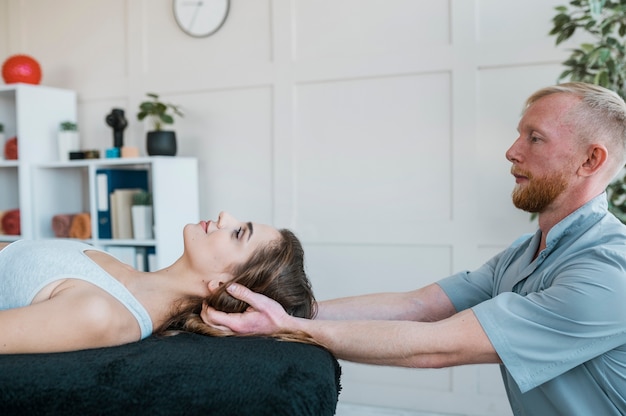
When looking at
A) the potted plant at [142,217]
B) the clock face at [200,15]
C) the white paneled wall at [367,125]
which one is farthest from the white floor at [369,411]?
the clock face at [200,15]

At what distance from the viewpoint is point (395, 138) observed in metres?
3.10

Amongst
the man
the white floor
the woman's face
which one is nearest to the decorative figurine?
the white floor

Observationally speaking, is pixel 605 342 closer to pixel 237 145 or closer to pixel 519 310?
pixel 519 310

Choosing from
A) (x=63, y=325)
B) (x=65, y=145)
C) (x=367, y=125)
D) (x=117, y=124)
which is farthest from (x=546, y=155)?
(x=65, y=145)

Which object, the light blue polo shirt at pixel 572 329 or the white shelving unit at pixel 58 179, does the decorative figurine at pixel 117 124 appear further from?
the light blue polo shirt at pixel 572 329

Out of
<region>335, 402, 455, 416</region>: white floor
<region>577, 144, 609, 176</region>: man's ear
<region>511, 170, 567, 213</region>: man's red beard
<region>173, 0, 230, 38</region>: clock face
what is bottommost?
<region>335, 402, 455, 416</region>: white floor

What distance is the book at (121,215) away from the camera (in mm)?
3314

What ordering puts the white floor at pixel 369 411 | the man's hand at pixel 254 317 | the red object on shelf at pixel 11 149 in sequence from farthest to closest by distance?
the red object on shelf at pixel 11 149 → the white floor at pixel 369 411 → the man's hand at pixel 254 317

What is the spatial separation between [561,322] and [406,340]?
0.97 ft

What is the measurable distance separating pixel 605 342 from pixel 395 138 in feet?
6.30

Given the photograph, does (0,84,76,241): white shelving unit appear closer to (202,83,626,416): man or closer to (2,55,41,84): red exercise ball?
(2,55,41,84): red exercise ball

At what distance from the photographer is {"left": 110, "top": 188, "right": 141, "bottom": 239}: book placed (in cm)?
331

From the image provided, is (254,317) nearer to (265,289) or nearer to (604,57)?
(265,289)

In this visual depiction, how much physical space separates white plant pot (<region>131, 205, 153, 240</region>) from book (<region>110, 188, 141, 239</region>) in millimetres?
67
